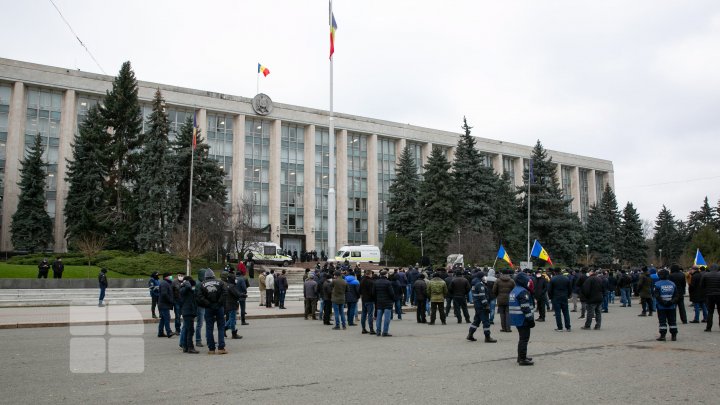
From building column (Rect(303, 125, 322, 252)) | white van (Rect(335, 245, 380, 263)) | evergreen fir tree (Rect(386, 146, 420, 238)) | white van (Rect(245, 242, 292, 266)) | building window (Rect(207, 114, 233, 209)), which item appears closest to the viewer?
white van (Rect(245, 242, 292, 266))

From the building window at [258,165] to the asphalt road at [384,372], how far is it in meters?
54.4

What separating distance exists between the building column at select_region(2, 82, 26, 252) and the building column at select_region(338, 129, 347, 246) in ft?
119

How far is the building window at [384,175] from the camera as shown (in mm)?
76956

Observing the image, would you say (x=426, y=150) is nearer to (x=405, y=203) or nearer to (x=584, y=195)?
(x=405, y=203)

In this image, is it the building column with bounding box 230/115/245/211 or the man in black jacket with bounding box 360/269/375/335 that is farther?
the building column with bounding box 230/115/245/211

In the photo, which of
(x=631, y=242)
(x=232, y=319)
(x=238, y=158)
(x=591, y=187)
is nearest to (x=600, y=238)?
(x=631, y=242)

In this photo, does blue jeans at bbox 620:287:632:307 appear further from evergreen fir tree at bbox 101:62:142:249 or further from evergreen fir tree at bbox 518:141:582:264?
evergreen fir tree at bbox 101:62:142:249

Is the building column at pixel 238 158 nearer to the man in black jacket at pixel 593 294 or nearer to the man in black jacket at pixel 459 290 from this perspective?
the man in black jacket at pixel 459 290

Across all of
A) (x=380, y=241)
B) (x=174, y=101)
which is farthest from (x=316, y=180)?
(x=174, y=101)

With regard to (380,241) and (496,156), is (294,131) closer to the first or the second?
(380,241)

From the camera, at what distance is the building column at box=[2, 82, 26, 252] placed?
175ft

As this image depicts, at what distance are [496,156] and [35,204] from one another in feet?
211

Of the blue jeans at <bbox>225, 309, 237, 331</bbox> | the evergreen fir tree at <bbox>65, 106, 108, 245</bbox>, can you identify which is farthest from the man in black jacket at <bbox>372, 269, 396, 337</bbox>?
the evergreen fir tree at <bbox>65, 106, 108, 245</bbox>

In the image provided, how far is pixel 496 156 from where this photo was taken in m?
88.1
